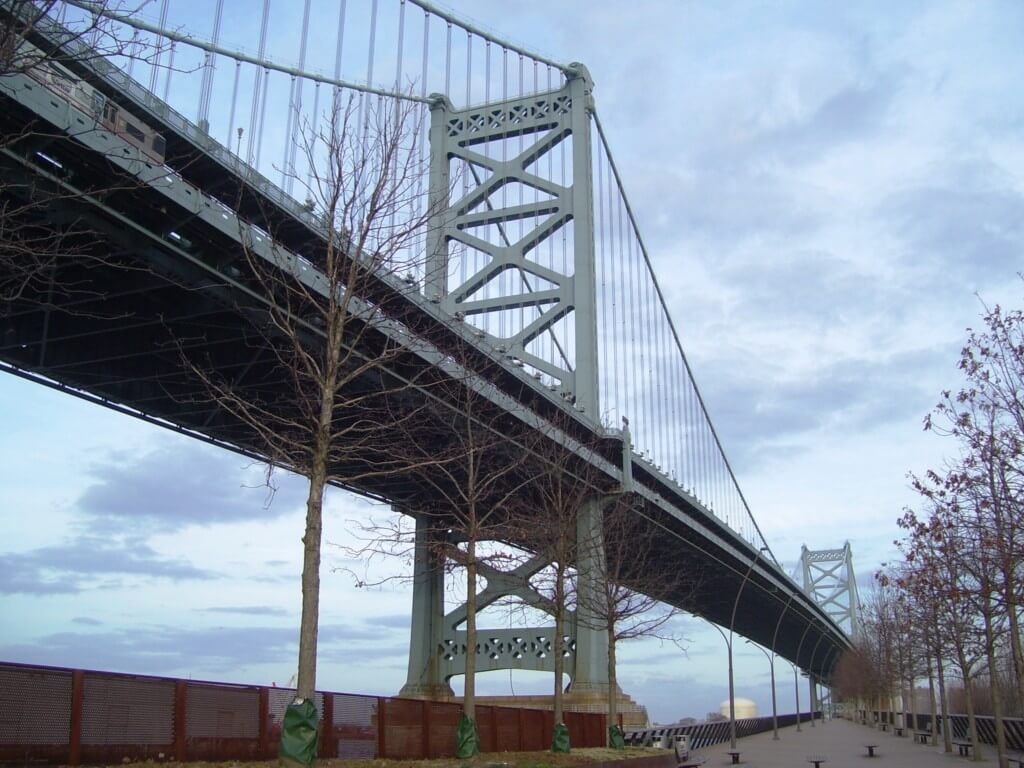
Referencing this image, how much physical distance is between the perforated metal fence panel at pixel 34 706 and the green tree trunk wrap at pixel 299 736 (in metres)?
2.26

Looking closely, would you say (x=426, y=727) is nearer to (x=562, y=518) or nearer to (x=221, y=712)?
(x=221, y=712)

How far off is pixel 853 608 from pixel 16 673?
146 m

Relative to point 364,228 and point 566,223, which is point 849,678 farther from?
point 364,228

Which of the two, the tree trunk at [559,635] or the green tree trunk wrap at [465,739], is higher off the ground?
the tree trunk at [559,635]

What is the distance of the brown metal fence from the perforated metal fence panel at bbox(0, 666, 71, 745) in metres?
0.01

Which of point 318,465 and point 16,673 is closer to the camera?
point 16,673

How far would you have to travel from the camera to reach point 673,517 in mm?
44438

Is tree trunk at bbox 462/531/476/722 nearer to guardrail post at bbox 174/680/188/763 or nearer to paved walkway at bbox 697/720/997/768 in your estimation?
guardrail post at bbox 174/680/188/763

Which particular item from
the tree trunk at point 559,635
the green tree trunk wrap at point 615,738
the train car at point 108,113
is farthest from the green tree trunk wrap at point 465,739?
the train car at point 108,113

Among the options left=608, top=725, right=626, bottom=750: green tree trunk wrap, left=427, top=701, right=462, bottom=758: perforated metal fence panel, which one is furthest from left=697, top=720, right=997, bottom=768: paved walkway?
left=427, top=701, right=462, bottom=758: perforated metal fence panel

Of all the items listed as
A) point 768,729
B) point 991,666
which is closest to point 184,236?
point 991,666

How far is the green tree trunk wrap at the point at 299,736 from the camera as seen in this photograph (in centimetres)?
1127

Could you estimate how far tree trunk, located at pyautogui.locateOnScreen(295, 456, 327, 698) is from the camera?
11.5 metres

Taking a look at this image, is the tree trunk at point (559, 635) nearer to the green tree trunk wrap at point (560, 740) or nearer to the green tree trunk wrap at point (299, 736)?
the green tree trunk wrap at point (560, 740)
